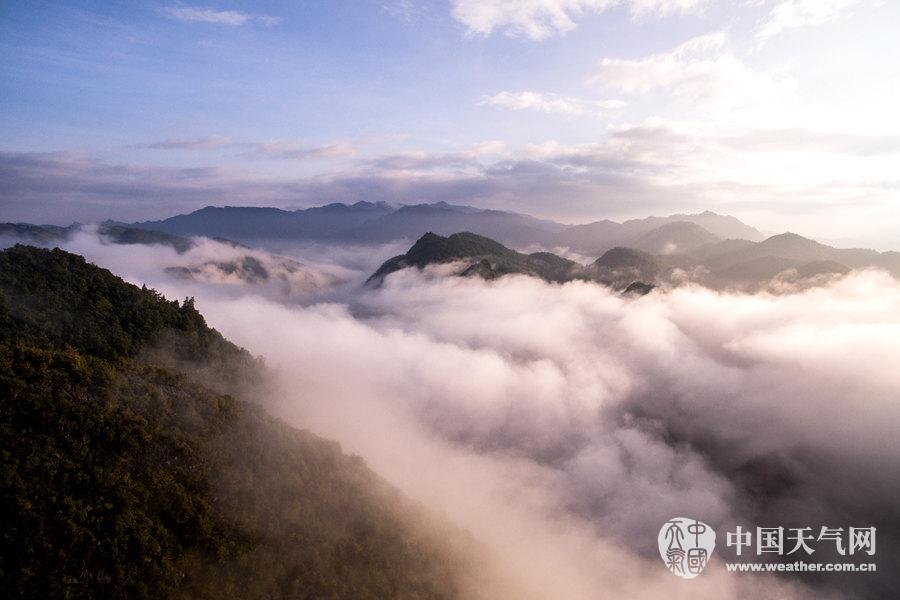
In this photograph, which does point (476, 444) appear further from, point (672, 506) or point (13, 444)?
point (13, 444)

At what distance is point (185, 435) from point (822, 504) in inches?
7260

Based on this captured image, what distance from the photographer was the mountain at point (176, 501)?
1102 inches

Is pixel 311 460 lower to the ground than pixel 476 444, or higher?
higher

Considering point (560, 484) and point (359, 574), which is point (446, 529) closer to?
point (359, 574)

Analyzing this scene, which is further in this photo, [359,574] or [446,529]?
[446,529]

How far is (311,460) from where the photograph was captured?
48969 millimetres

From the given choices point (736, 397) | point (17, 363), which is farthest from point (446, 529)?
point (736, 397)

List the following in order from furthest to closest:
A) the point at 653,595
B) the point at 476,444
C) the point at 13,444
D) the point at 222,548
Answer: the point at 476,444 < the point at 653,595 < the point at 222,548 < the point at 13,444

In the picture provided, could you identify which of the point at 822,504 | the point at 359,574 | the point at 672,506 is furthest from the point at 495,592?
the point at 822,504

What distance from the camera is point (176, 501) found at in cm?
Answer: 3447

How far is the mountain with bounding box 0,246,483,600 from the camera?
28000 millimetres

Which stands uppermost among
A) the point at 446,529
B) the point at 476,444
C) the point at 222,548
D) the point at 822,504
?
the point at 222,548

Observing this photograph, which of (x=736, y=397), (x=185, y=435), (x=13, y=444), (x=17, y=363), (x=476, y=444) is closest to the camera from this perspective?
(x=13, y=444)

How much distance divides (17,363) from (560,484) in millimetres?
144896
